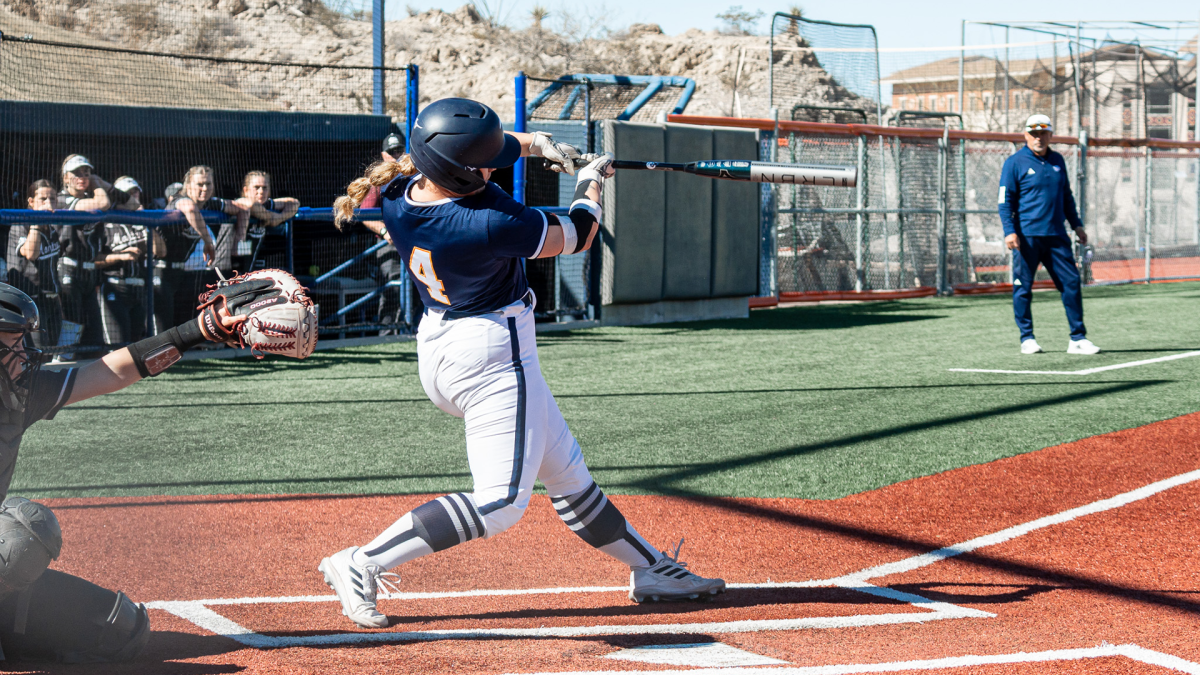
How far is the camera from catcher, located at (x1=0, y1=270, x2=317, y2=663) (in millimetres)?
2988

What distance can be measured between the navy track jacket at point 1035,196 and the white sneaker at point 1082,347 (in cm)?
104

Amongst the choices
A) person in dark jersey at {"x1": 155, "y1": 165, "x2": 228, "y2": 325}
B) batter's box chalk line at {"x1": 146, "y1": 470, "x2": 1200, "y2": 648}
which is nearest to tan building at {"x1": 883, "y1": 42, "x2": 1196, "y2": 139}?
person in dark jersey at {"x1": 155, "y1": 165, "x2": 228, "y2": 325}

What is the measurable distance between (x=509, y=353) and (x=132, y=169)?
10.0 metres

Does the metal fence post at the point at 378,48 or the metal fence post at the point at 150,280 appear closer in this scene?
the metal fence post at the point at 150,280

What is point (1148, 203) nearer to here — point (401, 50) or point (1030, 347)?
point (1030, 347)

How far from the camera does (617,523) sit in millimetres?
3885

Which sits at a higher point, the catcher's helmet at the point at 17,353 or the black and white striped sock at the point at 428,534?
the catcher's helmet at the point at 17,353

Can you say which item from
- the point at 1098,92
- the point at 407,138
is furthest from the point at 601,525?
the point at 1098,92

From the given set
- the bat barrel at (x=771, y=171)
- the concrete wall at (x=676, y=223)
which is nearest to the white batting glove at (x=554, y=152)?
the bat barrel at (x=771, y=171)

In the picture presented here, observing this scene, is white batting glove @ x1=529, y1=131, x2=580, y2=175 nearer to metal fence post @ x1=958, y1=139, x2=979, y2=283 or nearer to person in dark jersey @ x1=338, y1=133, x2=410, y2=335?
person in dark jersey @ x1=338, y1=133, x2=410, y2=335

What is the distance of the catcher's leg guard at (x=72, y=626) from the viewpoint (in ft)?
10.7

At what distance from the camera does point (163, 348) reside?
Answer: 10.2 feet

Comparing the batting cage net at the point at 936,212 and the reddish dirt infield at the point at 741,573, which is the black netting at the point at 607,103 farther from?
the reddish dirt infield at the point at 741,573

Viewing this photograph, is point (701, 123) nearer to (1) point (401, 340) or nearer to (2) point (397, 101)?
(1) point (401, 340)
